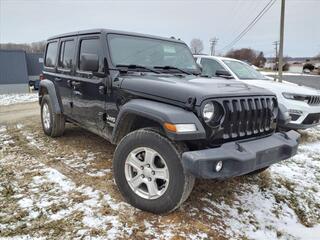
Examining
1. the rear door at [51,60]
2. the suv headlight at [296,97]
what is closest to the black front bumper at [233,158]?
the suv headlight at [296,97]

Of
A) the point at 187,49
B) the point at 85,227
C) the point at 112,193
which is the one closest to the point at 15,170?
the point at 112,193

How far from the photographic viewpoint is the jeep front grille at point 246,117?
288 cm

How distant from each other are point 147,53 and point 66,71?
1577mm

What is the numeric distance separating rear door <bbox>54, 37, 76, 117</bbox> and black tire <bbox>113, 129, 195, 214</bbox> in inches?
83.5

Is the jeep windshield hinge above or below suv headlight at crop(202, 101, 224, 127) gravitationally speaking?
above

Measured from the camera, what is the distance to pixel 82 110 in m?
4.54

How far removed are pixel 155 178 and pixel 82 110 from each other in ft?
6.78

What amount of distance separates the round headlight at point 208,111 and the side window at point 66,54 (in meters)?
2.88

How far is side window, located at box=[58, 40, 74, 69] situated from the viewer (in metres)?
4.86

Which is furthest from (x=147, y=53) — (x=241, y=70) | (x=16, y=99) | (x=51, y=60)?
(x=16, y=99)

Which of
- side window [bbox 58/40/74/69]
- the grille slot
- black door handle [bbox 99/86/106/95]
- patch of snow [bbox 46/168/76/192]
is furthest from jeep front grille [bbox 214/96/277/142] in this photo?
side window [bbox 58/40/74/69]

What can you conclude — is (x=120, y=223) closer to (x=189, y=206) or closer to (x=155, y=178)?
(x=155, y=178)

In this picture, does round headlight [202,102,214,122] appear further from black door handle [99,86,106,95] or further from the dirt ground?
black door handle [99,86,106,95]

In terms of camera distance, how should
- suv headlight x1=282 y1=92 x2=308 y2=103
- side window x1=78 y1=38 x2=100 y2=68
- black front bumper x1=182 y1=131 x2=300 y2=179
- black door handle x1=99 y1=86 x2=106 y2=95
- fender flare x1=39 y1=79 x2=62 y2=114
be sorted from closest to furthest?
black front bumper x1=182 y1=131 x2=300 y2=179 < black door handle x1=99 y1=86 x2=106 y2=95 < side window x1=78 y1=38 x2=100 y2=68 < fender flare x1=39 y1=79 x2=62 y2=114 < suv headlight x1=282 y1=92 x2=308 y2=103
